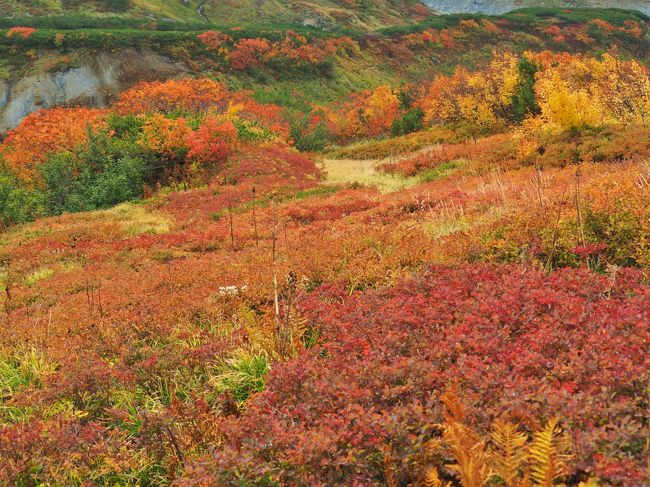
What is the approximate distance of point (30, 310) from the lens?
816cm

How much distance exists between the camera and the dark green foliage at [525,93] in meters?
24.5

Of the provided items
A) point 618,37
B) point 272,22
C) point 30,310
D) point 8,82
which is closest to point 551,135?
point 30,310

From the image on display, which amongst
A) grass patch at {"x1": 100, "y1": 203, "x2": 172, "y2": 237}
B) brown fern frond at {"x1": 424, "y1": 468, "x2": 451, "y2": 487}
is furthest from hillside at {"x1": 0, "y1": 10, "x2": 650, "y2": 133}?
brown fern frond at {"x1": 424, "y1": 468, "x2": 451, "y2": 487}

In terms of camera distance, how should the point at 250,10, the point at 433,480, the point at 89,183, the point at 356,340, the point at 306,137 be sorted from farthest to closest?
the point at 250,10, the point at 306,137, the point at 89,183, the point at 356,340, the point at 433,480

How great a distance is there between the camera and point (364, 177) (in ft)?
75.6

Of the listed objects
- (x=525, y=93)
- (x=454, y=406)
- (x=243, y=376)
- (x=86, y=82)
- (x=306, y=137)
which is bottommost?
(x=306, y=137)

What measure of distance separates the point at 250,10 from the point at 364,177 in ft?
336

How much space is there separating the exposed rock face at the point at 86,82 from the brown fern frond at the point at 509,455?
62.5m

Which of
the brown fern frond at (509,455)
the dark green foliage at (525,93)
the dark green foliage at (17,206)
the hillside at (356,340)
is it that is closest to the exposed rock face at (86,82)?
the dark green foliage at (17,206)

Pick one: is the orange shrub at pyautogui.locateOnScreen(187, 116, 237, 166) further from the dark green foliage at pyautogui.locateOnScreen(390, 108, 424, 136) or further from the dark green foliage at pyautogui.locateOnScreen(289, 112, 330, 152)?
the dark green foliage at pyautogui.locateOnScreen(390, 108, 424, 136)

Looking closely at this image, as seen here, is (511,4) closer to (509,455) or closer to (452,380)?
(452,380)

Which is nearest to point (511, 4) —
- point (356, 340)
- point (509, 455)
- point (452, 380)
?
point (356, 340)

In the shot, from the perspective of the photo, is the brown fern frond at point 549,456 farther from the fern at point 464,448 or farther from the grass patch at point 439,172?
the grass patch at point 439,172

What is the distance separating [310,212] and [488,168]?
7.15 metres
